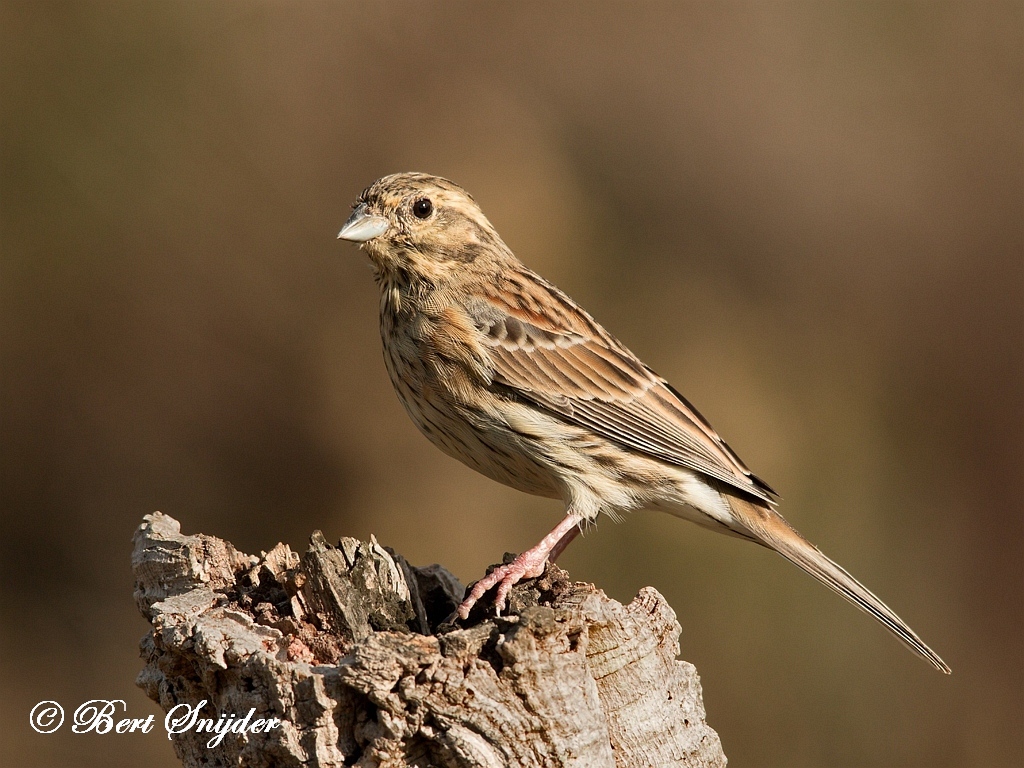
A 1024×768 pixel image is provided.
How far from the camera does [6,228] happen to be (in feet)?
28.0

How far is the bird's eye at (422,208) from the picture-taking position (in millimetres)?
5469

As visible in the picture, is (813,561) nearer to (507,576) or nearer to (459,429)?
(507,576)

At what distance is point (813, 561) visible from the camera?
5273 millimetres

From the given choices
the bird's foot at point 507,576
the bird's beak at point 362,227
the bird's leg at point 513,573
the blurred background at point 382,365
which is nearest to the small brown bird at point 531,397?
the bird's beak at point 362,227

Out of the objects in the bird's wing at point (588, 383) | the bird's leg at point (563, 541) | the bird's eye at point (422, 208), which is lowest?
the bird's leg at point (563, 541)

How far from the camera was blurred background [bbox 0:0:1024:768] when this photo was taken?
27.8ft

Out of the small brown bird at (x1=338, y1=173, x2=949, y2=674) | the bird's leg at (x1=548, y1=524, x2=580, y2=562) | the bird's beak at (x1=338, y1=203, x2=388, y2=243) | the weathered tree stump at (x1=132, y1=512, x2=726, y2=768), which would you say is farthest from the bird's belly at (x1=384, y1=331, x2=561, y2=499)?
the weathered tree stump at (x1=132, y1=512, x2=726, y2=768)

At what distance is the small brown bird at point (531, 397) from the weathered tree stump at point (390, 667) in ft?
3.28

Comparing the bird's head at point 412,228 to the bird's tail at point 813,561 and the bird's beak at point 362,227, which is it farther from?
the bird's tail at point 813,561

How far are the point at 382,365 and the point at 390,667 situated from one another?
576 cm

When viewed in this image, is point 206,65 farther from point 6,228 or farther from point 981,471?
point 981,471

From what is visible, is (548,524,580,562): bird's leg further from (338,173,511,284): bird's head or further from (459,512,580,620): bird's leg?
(338,173,511,284): bird's head

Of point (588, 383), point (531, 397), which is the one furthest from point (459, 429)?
point (588, 383)

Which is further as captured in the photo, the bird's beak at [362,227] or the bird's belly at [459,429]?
the bird's beak at [362,227]
